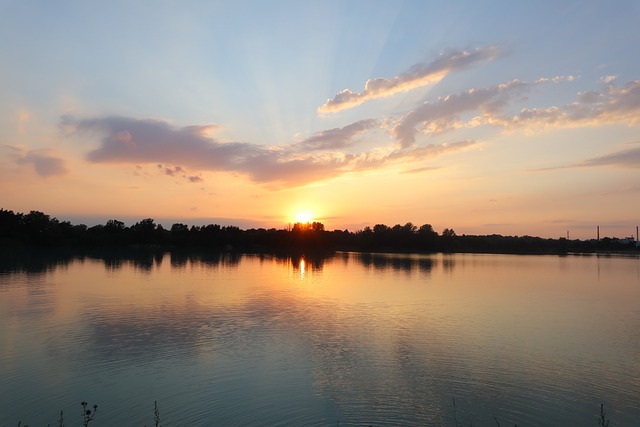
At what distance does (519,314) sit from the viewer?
27047mm

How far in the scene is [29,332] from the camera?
1925cm

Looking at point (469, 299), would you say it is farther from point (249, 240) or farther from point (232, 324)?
point (249, 240)

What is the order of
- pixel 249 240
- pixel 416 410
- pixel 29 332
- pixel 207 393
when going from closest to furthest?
pixel 416 410 < pixel 207 393 < pixel 29 332 < pixel 249 240

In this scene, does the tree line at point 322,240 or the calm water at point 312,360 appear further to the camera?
Result: the tree line at point 322,240

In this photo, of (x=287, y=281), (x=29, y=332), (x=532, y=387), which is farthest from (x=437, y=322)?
(x=287, y=281)

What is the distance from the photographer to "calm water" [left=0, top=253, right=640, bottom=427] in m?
11.5

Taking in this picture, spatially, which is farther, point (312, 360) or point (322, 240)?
point (322, 240)

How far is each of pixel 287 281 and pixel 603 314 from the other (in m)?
27.1

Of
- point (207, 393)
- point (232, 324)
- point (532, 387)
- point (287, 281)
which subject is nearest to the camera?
point (207, 393)

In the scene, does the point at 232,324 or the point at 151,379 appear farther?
the point at 232,324

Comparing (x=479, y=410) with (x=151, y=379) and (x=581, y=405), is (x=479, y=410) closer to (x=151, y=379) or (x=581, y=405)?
(x=581, y=405)

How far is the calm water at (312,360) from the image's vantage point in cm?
1151

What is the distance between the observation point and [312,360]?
52.6 ft

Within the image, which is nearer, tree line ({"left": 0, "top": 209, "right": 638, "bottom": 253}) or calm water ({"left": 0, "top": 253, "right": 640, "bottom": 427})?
calm water ({"left": 0, "top": 253, "right": 640, "bottom": 427})
